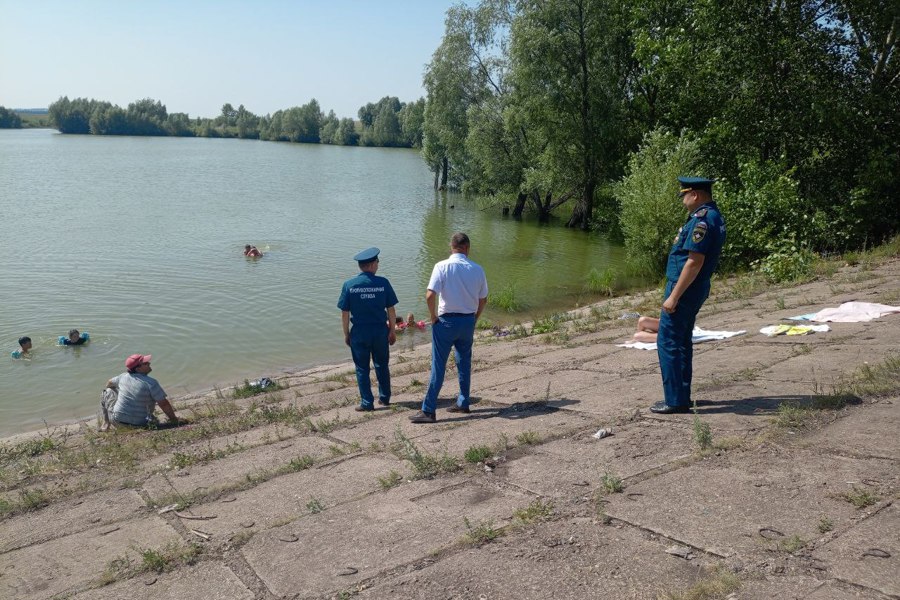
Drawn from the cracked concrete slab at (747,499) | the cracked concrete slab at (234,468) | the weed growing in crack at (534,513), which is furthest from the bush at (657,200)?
the weed growing in crack at (534,513)

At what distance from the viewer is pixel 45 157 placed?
244ft

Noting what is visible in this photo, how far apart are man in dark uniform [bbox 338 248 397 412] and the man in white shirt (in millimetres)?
1041

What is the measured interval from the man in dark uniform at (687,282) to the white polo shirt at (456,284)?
1.85m

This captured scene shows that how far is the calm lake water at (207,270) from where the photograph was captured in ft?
47.7

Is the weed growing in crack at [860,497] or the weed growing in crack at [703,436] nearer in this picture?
the weed growing in crack at [860,497]

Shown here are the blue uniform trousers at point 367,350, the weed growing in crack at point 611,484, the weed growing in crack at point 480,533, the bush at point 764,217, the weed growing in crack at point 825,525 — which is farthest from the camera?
the bush at point 764,217

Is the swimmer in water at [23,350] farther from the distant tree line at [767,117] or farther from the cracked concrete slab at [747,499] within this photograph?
the distant tree line at [767,117]

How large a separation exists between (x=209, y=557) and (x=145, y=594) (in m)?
0.49

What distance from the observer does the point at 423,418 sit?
7.38m

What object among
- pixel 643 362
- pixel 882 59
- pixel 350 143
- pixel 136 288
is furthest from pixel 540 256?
pixel 350 143

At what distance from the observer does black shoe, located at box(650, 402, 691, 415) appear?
6.39m

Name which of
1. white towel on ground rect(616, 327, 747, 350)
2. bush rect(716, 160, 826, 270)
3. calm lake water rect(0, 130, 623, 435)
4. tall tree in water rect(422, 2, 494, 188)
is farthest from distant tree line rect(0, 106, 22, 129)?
white towel on ground rect(616, 327, 747, 350)

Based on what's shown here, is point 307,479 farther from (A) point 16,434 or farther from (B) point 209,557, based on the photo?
(A) point 16,434

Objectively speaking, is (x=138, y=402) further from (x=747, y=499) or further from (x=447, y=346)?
(x=747, y=499)
